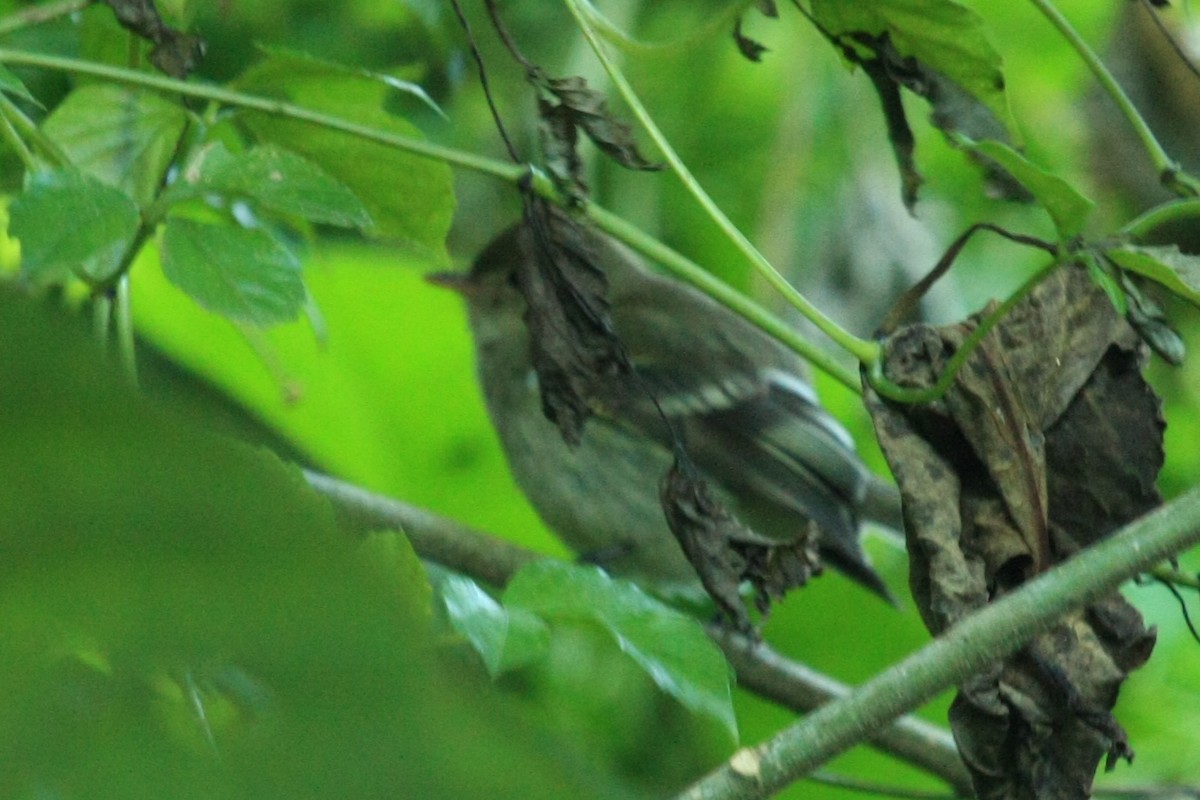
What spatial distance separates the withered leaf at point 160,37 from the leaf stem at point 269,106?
73mm

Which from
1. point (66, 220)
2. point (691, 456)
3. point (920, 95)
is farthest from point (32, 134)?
point (691, 456)

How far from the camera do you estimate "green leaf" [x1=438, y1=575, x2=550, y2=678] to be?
0.73 meters

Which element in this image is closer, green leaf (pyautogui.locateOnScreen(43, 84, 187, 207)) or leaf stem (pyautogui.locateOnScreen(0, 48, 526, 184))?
leaf stem (pyautogui.locateOnScreen(0, 48, 526, 184))

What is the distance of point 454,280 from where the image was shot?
3.24m

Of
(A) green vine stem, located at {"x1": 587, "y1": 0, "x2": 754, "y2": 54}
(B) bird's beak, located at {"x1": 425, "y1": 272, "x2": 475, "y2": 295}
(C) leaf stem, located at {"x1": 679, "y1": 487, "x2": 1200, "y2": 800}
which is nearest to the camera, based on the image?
(C) leaf stem, located at {"x1": 679, "y1": 487, "x2": 1200, "y2": 800}

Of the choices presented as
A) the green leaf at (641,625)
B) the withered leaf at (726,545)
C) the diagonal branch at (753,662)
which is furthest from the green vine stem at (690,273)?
the diagonal branch at (753,662)

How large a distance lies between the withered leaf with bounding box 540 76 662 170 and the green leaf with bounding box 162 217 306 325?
225mm

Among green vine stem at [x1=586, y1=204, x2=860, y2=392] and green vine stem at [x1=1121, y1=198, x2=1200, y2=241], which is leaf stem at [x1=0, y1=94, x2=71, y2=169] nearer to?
green vine stem at [x1=586, y1=204, x2=860, y2=392]

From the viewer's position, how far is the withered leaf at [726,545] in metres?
1.03

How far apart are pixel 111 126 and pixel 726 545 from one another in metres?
0.57

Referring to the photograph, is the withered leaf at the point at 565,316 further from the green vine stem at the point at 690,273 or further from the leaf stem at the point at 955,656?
the leaf stem at the point at 955,656

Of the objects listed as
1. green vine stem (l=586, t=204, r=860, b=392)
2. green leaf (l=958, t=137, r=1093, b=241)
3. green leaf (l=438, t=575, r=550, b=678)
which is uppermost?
green leaf (l=958, t=137, r=1093, b=241)

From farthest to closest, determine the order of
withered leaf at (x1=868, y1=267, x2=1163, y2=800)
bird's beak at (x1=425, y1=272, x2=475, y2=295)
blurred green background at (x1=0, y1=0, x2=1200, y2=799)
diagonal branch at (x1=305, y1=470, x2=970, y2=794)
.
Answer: bird's beak at (x1=425, y1=272, x2=475, y2=295) → blurred green background at (x1=0, y1=0, x2=1200, y2=799) → diagonal branch at (x1=305, y1=470, x2=970, y2=794) → withered leaf at (x1=868, y1=267, x2=1163, y2=800)

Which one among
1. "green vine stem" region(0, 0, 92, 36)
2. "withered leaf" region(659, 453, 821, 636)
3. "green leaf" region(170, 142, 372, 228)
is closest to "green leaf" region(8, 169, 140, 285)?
"green leaf" region(170, 142, 372, 228)
